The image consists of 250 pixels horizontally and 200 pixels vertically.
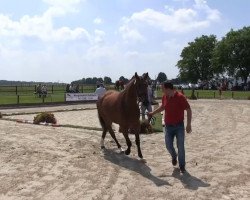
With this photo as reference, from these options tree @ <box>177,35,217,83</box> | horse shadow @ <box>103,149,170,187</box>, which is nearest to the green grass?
horse shadow @ <box>103,149,170,187</box>

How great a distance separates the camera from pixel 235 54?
9150 cm

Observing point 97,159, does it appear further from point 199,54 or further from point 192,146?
point 199,54

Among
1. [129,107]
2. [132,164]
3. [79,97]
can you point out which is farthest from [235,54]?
[132,164]

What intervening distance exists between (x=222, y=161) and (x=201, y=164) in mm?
608

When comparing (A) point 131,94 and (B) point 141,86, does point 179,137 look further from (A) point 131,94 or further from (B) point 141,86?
(A) point 131,94

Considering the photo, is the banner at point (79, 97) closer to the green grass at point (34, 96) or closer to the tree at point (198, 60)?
the green grass at point (34, 96)

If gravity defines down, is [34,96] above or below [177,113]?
below

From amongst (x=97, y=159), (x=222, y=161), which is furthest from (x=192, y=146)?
(x=97, y=159)

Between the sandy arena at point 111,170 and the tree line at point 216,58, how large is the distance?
76884 millimetres

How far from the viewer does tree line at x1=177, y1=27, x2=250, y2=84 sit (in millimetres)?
90125

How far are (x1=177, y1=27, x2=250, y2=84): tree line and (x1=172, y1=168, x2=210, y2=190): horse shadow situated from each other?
80.2 meters

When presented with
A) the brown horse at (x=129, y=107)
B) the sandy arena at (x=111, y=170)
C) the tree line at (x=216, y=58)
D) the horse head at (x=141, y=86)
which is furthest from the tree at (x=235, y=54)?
the horse head at (x=141, y=86)

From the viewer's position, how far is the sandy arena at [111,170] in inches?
310

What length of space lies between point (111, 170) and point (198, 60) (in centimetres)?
9921
